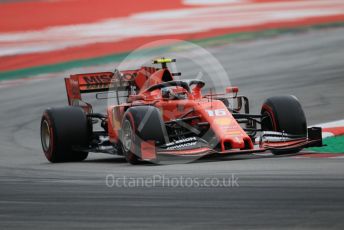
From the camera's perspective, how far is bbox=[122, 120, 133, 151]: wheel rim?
47.2 feet

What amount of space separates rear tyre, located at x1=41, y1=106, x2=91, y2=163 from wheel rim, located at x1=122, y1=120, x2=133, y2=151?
4.61ft

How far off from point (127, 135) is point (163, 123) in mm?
709

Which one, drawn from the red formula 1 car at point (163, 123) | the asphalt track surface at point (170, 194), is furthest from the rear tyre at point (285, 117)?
the asphalt track surface at point (170, 194)

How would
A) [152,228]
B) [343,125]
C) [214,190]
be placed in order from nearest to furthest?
1. [152,228]
2. [214,190]
3. [343,125]

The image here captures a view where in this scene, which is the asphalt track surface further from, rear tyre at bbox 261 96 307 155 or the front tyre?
rear tyre at bbox 261 96 307 155

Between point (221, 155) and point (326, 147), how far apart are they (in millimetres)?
2226

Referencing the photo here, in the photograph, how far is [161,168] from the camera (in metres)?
13.4

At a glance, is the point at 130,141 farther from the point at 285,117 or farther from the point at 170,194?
the point at 170,194

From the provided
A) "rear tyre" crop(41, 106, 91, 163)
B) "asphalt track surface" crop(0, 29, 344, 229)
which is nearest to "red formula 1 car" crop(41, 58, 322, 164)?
"rear tyre" crop(41, 106, 91, 163)

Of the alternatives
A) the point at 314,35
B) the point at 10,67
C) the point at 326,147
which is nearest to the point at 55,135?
the point at 326,147

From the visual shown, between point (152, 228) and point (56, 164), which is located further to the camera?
point (56, 164)

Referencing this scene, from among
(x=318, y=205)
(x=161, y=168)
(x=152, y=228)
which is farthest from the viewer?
(x=161, y=168)

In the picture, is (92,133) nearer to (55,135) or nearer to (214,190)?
(55,135)

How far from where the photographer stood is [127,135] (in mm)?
14500
